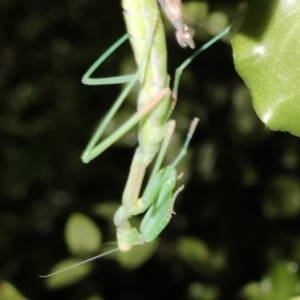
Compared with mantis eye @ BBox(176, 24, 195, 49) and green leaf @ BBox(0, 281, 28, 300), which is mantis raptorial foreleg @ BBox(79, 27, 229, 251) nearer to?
mantis eye @ BBox(176, 24, 195, 49)

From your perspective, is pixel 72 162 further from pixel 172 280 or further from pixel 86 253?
pixel 86 253

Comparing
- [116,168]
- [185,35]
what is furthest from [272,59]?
[116,168]

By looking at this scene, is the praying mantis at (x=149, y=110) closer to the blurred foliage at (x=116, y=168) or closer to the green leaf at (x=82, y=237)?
the green leaf at (x=82, y=237)

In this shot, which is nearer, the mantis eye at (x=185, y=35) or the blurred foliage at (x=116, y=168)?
the mantis eye at (x=185, y=35)

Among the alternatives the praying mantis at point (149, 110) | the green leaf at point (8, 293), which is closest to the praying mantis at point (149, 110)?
the praying mantis at point (149, 110)

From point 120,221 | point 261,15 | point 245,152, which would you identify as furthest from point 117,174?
point 261,15
